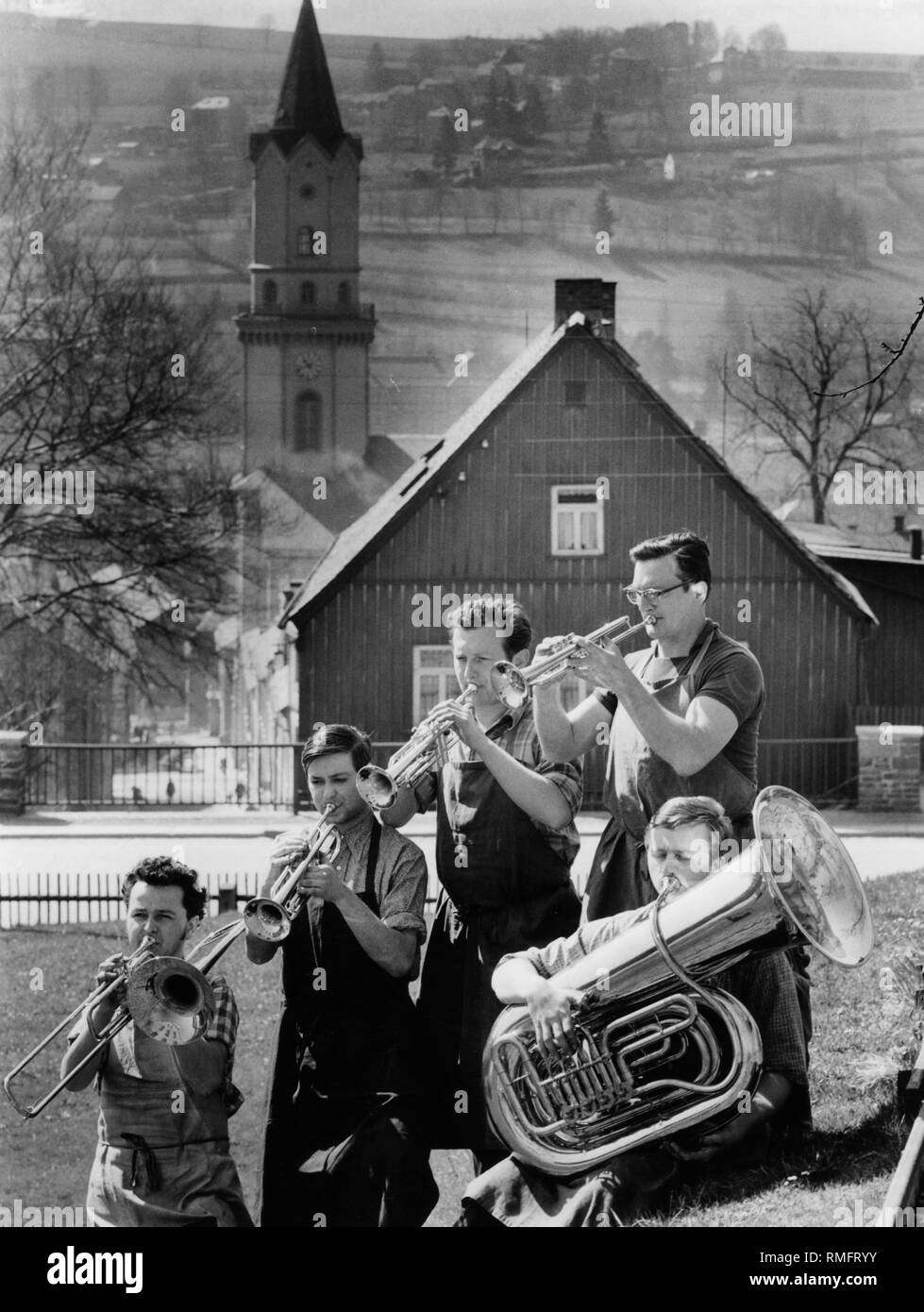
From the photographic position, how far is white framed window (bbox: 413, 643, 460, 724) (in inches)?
297

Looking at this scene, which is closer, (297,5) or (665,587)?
(665,587)

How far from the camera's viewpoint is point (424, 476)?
8.20 metres

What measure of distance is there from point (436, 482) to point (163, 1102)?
4777mm

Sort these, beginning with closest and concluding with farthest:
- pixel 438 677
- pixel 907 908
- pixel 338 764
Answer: pixel 338 764 → pixel 907 908 → pixel 438 677

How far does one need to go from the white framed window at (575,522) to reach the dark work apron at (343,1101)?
360 centimetres

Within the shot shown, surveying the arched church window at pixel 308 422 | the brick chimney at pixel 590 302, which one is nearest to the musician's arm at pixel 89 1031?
the arched church window at pixel 308 422

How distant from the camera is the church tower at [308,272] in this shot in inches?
252

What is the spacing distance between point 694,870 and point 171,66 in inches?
163

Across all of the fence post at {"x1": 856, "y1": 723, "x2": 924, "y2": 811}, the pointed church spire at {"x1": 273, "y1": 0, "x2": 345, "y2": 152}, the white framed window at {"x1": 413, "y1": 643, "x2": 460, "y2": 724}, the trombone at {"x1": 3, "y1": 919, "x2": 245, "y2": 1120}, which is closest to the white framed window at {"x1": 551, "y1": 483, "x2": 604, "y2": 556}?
the white framed window at {"x1": 413, "y1": 643, "x2": 460, "y2": 724}

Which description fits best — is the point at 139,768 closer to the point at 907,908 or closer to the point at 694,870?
the point at 907,908

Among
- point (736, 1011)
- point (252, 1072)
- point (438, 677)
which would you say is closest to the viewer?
point (736, 1011)

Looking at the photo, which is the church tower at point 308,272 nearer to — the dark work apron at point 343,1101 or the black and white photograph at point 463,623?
the black and white photograph at point 463,623

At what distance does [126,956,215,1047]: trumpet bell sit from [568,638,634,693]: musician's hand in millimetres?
1226
